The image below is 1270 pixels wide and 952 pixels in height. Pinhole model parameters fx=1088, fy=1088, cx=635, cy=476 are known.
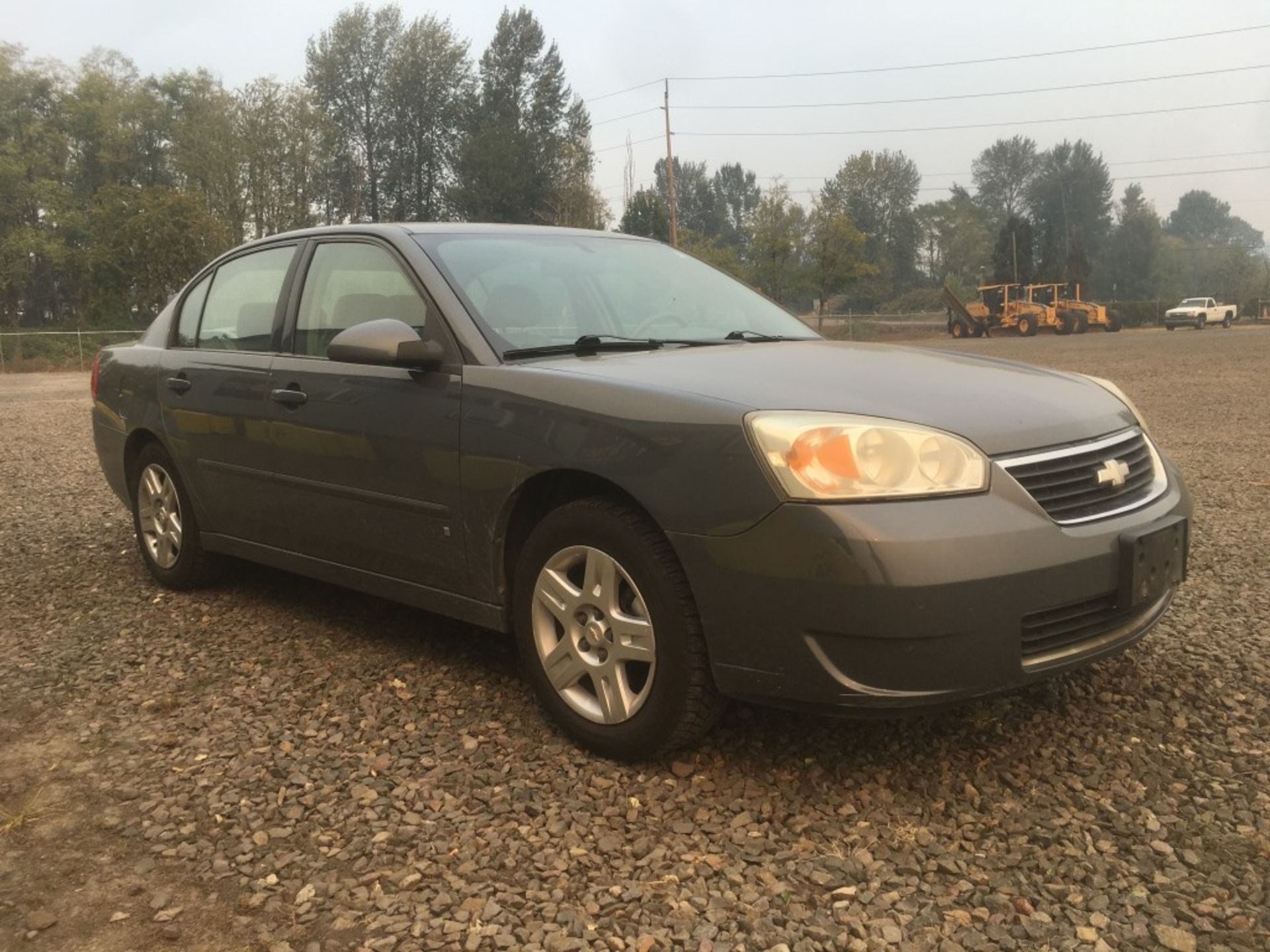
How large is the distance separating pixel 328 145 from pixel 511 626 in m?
67.2

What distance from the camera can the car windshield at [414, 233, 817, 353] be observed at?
3.59 m

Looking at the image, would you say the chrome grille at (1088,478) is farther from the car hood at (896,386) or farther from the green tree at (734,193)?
the green tree at (734,193)

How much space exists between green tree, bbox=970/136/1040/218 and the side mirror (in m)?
118

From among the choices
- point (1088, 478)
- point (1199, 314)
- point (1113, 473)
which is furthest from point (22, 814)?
point (1199, 314)

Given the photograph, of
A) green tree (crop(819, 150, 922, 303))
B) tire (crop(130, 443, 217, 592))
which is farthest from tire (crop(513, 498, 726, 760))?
green tree (crop(819, 150, 922, 303))

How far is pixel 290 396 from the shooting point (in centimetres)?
397

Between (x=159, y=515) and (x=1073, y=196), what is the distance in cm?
11354

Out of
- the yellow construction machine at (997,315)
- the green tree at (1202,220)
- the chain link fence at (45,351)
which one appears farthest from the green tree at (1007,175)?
the chain link fence at (45,351)

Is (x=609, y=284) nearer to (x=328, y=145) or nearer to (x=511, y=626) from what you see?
(x=511, y=626)

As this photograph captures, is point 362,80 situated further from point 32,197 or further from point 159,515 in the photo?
point 159,515

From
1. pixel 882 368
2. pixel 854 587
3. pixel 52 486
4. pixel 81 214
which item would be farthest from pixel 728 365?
pixel 81 214

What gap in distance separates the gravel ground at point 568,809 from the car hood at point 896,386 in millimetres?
904

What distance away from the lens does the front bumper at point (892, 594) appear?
2.49 meters

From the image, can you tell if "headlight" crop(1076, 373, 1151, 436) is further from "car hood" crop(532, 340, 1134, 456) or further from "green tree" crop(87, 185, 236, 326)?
"green tree" crop(87, 185, 236, 326)
